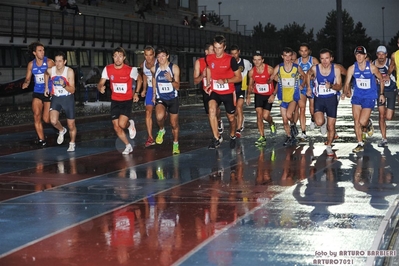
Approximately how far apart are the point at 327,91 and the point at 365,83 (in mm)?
719

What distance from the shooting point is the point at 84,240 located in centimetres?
783

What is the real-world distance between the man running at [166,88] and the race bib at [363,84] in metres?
3.34

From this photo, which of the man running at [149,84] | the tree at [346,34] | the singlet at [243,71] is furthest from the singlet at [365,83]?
the tree at [346,34]

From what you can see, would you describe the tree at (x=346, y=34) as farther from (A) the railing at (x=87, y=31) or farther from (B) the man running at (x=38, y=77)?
(B) the man running at (x=38, y=77)

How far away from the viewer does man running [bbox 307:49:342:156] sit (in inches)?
578

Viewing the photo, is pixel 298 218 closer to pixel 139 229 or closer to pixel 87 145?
pixel 139 229

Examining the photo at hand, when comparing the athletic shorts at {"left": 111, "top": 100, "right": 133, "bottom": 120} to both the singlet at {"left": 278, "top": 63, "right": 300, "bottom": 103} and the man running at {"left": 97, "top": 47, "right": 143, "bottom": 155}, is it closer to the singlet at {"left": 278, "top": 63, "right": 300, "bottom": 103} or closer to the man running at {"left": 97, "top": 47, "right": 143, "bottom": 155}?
the man running at {"left": 97, "top": 47, "right": 143, "bottom": 155}

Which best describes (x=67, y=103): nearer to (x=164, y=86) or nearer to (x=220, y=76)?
(x=164, y=86)

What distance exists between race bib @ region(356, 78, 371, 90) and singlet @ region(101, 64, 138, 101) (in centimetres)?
411

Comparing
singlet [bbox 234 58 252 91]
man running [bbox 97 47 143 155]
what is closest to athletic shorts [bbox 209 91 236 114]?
man running [bbox 97 47 143 155]

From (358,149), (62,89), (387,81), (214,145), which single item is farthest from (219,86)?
(387,81)

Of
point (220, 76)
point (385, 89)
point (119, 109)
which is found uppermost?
point (220, 76)

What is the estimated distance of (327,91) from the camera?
1487cm

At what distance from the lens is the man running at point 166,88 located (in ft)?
50.9
